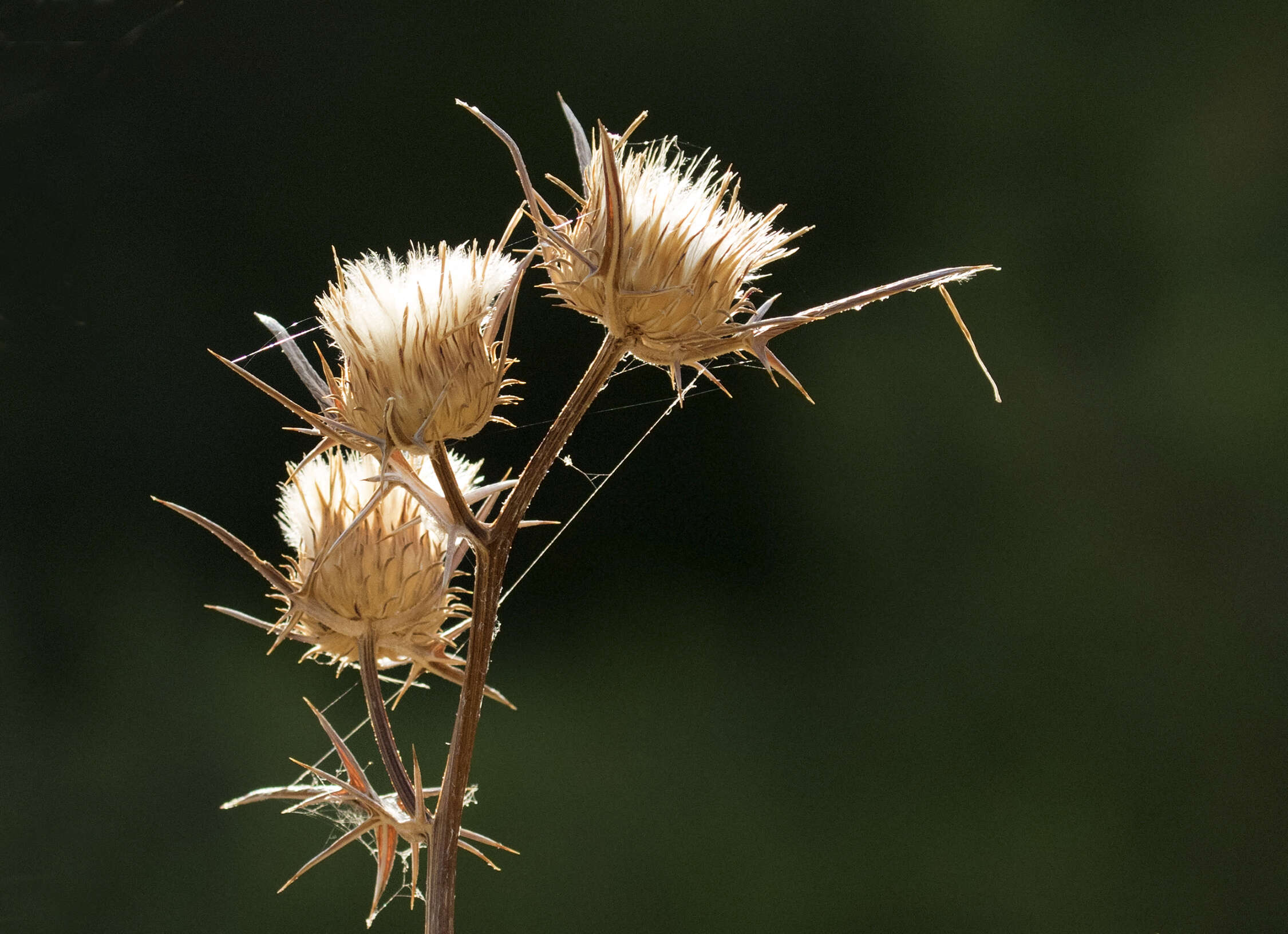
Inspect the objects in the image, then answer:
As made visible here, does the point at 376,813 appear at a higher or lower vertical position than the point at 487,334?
lower

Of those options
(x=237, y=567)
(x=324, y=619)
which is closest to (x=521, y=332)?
(x=237, y=567)

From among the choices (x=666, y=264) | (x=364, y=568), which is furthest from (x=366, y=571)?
(x=666, y=264)

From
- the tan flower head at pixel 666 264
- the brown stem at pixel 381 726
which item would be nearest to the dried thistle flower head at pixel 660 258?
the tan flower head at pixel 666 264

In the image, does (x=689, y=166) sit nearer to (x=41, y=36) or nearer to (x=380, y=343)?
(x=380, y=343)

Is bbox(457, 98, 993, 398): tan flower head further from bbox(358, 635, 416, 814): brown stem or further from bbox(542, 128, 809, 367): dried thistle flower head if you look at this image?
bbox(358, 635, 416, 814): brown stem

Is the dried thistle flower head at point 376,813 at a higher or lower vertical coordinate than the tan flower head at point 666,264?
lower

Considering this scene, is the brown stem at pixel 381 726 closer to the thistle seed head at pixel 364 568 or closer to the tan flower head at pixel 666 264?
the thistle seed head at pixel 364 568

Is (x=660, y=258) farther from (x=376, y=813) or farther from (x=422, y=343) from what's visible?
(x=376, y=813)
